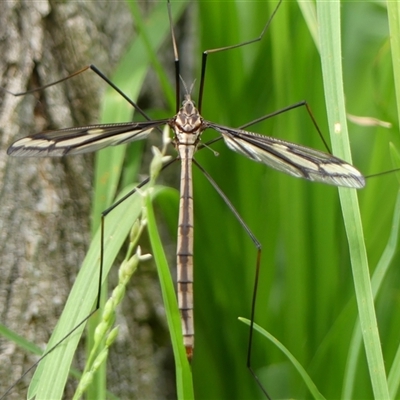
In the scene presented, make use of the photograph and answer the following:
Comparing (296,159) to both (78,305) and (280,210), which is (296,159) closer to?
(280,210)

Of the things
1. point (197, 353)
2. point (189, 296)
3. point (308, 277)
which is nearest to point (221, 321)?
point (197, 353)

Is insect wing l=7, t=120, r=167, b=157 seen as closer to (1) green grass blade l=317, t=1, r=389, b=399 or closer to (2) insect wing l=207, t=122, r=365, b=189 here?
(2) insect wing l=207, t=122, r=365, b=189

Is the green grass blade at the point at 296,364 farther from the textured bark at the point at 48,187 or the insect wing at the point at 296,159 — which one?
the textured bark at the point at 48,187

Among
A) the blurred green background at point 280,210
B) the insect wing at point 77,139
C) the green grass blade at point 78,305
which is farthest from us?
the blurred green background at point 280,210

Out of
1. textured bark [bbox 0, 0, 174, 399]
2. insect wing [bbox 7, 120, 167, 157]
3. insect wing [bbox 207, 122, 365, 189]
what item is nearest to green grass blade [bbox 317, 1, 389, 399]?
insect wing [bbox 207, 122, 365, 189]

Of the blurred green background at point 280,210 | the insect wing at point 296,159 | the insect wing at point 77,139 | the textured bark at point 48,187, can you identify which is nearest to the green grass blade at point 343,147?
the insect wing at point 296,159

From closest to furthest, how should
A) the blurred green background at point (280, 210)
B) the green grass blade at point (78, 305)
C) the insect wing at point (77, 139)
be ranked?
the green grass blade at point (78, 305) < the insect wing at point (77, 139) < the blurred green background at point (280, 210)

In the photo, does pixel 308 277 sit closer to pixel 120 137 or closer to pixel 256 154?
pixel 256 154

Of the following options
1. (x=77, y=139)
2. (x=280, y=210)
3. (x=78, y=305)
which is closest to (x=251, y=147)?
(x=280, y=210)
